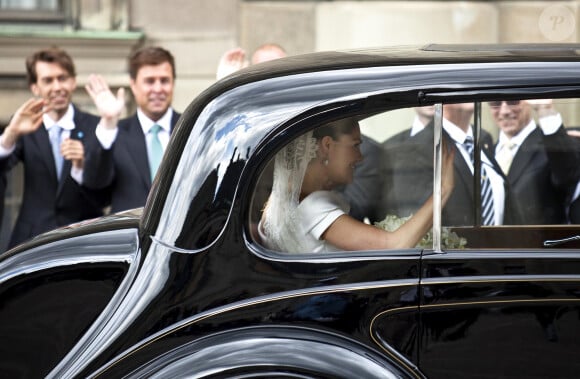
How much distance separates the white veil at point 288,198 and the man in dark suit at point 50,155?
2.59 metres

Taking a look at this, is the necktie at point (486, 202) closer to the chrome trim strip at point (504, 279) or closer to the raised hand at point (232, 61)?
the chrome trim strip at point (504, 279)

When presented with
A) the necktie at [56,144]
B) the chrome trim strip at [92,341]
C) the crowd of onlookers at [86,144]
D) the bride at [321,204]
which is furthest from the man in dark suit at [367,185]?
the necktie at [56,144]

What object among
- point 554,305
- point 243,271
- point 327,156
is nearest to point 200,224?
point 243,271

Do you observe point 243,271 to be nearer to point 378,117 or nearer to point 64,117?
point 378,117

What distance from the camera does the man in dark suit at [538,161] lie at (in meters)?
4.10

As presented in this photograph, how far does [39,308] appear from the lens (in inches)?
157

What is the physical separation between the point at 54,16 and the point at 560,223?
7589 millimetres

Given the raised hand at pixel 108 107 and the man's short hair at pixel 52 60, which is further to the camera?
the man's short hair at pixel 52 60

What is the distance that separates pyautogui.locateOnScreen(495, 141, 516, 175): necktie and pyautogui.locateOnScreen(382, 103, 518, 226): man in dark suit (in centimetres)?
3

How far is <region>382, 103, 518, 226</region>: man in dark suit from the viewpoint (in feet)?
13.0

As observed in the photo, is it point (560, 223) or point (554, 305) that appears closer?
point (554, 305)

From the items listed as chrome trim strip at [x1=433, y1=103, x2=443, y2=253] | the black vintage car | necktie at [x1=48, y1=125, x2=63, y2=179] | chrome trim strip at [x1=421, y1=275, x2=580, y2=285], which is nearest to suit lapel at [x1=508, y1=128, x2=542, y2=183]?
the black vintage car

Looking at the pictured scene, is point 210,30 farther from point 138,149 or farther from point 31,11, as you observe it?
point 138,149

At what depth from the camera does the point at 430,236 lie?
3.83 m
